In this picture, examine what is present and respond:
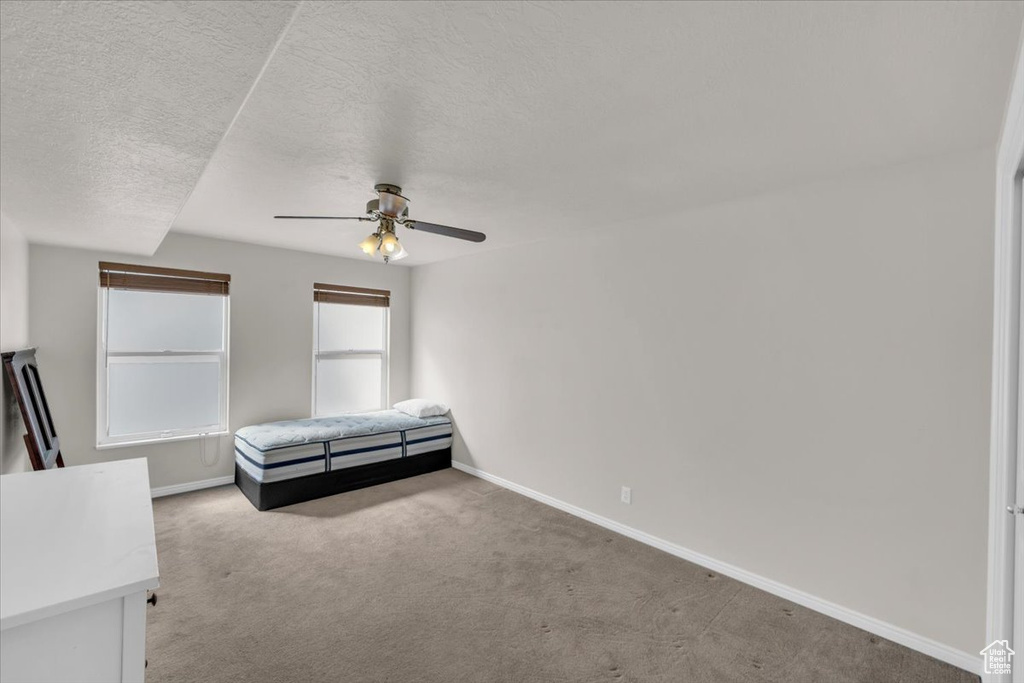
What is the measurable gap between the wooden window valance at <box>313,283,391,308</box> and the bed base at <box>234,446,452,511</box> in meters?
1.85

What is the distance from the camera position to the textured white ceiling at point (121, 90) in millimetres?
907

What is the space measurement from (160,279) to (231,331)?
69 centimetres

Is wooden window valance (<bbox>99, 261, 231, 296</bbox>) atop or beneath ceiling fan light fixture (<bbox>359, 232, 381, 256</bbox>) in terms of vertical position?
beneath

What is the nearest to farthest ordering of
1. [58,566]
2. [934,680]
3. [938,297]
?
[58,566] → [934,680] → [938,297]

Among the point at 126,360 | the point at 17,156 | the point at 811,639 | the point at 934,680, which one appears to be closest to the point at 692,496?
the point at 811,639

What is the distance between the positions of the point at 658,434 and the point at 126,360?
436 cm

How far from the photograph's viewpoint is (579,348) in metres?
3.71

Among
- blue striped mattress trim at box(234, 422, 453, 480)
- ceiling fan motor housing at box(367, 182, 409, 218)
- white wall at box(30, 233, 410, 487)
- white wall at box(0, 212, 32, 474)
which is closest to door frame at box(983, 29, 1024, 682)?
ceiling fan motor housing at box(367, 182, 409, 218)

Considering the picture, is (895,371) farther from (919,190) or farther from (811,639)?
(811,639)

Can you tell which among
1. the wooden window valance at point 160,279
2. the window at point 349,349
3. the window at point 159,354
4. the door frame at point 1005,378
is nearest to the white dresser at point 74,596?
the door frame at point 1005,378

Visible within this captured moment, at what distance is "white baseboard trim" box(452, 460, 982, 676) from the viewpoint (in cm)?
209

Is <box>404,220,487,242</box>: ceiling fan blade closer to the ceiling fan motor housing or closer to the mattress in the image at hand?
the ceiling fan motor housing

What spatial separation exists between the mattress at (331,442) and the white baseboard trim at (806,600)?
5.16 feet

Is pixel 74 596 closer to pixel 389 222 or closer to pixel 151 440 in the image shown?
pixel 389 222
